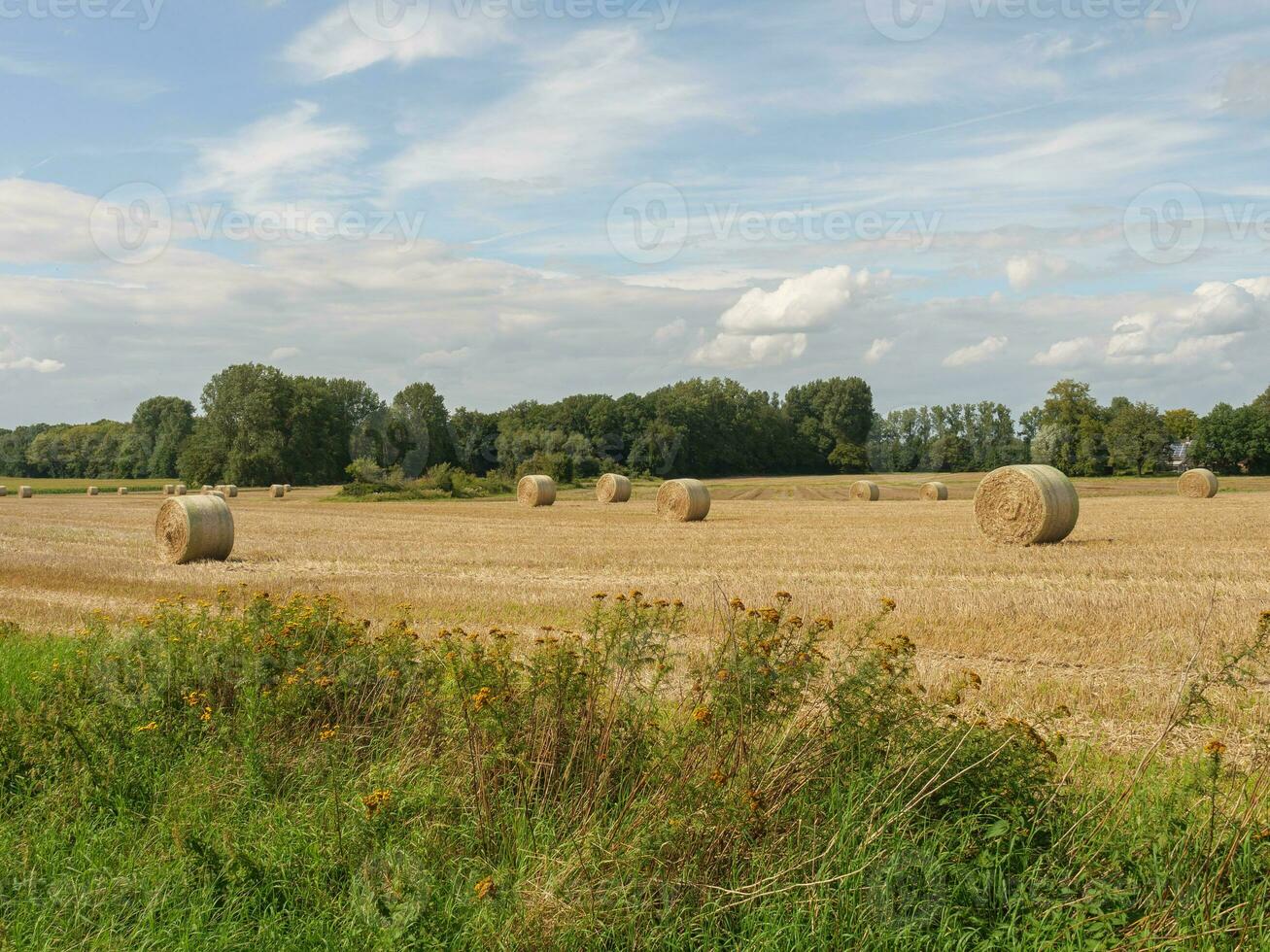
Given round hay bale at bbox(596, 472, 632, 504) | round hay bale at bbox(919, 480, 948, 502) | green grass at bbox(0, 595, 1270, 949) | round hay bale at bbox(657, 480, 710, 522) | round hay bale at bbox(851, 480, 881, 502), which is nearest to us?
green grass at bbox(0, 595, 1270, 949)

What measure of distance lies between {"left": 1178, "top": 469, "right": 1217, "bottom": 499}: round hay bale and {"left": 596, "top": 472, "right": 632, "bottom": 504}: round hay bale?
2577 centimetres

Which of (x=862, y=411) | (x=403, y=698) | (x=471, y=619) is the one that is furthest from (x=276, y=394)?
(x=403, y=698)

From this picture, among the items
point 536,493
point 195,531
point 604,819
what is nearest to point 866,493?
point 536,493

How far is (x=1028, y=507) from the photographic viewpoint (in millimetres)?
21188

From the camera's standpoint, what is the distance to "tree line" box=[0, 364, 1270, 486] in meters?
80.9

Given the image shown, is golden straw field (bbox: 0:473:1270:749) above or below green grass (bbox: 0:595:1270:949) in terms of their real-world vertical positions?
below

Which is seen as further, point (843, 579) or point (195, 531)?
point (195, 531)

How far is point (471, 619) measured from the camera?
11.7 meters

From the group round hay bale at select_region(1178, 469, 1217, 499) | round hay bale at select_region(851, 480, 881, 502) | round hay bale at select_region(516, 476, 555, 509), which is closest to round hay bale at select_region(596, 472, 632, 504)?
round hay bale at select_region(516, 476, 555, 509)

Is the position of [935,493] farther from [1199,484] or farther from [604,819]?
[604,819]

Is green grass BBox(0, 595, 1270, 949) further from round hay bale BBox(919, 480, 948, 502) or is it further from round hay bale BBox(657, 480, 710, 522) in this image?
round hay bale BBox(919, 480, 948, 502)

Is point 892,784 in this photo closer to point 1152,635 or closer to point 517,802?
point 517,802

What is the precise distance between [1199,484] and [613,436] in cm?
5445

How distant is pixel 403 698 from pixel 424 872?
6.31ft
